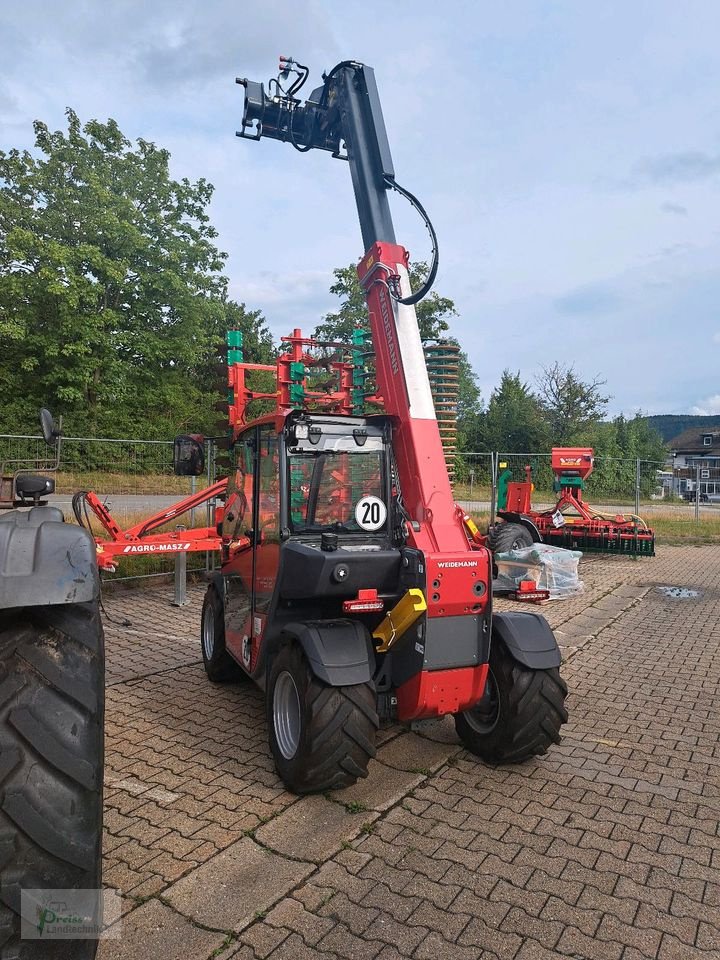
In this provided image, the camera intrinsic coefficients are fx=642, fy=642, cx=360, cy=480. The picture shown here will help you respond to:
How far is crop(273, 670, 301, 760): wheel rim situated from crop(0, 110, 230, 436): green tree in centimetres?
2075

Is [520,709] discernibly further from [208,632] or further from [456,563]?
[208,632]

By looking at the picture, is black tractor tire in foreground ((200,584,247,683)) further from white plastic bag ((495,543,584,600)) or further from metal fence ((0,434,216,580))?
white plastic bag ((495,543,584,600))

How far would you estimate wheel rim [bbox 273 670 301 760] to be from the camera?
367 cm

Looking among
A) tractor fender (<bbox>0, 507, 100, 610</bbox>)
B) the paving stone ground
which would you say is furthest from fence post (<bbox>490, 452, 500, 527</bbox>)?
tractor fender (<bbox>0, 507, 100, 610</bbox>)

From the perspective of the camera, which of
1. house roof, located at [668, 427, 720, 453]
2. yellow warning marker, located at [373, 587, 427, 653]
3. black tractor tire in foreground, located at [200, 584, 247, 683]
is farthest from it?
house roof, located at [668, 427, 720, 453]

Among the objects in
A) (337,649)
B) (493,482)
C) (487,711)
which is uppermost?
(493,482)

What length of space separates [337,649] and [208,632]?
2.53 metres

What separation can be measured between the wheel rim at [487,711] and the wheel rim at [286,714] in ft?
3.71

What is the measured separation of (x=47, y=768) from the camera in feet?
6.15

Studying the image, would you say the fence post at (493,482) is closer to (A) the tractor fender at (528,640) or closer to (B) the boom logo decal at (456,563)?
(A) the tractor fender at (528,640)

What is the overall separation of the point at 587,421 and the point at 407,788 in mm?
39466

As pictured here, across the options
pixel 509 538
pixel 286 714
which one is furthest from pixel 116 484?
pixel 286 714

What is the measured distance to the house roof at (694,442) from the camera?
7356 cm

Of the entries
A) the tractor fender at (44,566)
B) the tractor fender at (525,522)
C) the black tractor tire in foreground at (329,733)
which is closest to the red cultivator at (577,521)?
the tractor fender at (525,522)
